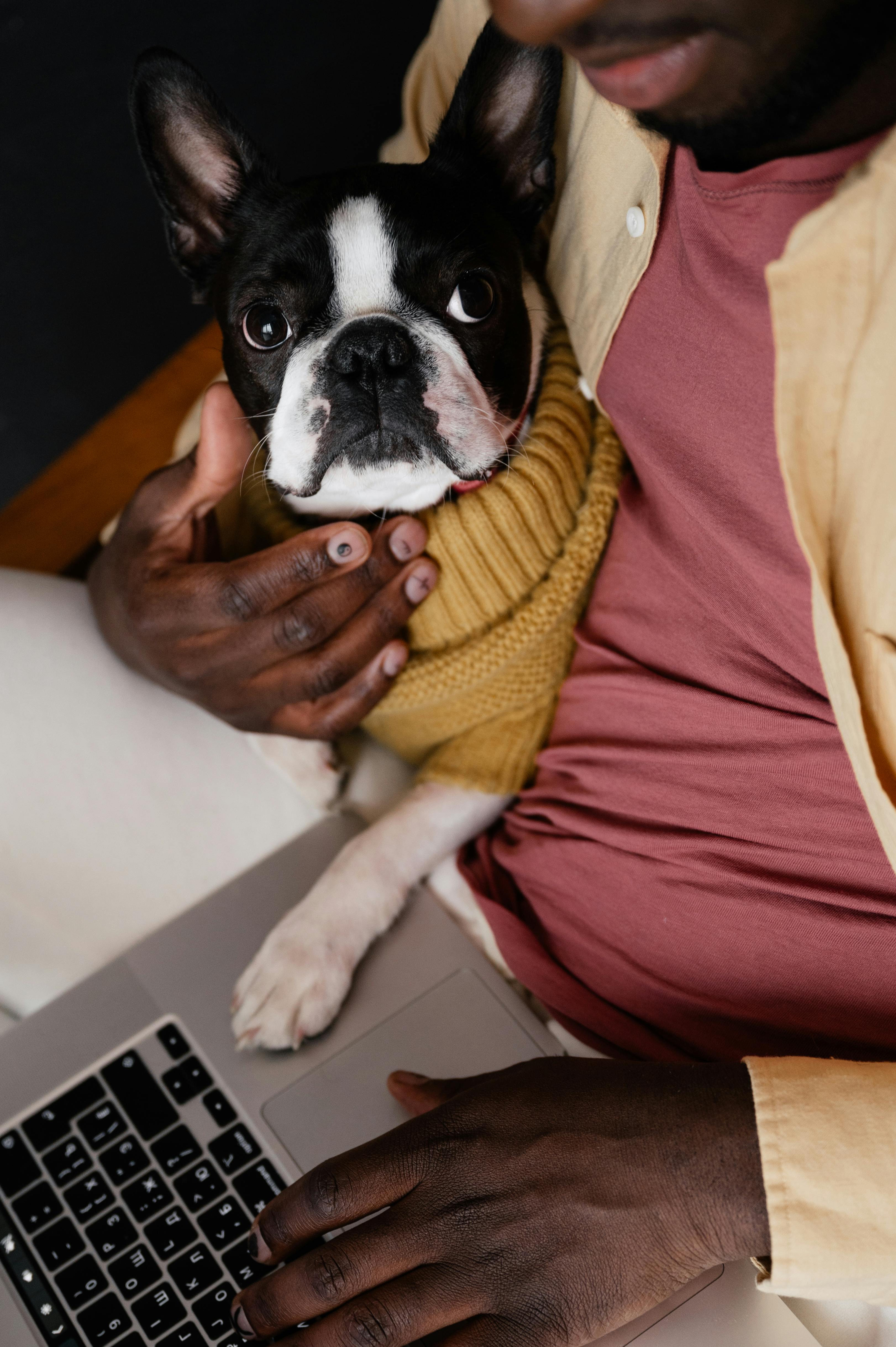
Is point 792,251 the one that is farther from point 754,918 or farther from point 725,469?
point 754,918

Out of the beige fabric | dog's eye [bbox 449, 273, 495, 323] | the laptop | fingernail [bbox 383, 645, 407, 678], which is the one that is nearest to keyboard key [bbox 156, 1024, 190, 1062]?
the laptop

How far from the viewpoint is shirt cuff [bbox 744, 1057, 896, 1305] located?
0.78 metres

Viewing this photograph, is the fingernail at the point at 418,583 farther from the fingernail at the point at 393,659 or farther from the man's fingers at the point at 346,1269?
the man's fingers at the point at 346,1269

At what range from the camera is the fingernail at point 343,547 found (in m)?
1.14

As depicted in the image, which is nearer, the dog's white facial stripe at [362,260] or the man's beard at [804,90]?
the man's beard at [804,90]

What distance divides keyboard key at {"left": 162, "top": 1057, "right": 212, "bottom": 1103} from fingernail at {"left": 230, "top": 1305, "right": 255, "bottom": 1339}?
211 mm

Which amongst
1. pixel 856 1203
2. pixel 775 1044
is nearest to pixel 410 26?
pixel 775 1044

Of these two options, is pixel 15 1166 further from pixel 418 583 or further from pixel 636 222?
pixel 636 222

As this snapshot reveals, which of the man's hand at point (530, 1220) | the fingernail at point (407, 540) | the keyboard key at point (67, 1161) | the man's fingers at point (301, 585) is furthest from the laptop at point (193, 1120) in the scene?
the fingernail at point (407, 540)

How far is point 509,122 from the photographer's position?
1.22 metres

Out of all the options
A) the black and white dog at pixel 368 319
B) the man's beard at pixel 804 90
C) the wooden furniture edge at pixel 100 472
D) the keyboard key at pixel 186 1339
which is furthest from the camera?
the wooden furniture edge at pixel 100 472

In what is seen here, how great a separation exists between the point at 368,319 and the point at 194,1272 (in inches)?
39.1

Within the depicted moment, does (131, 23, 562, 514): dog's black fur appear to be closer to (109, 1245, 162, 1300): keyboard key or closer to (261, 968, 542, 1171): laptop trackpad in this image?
(261, 968, 542, 1171): laptop trackpad

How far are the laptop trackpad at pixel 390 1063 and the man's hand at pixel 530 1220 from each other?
0.14 meters
